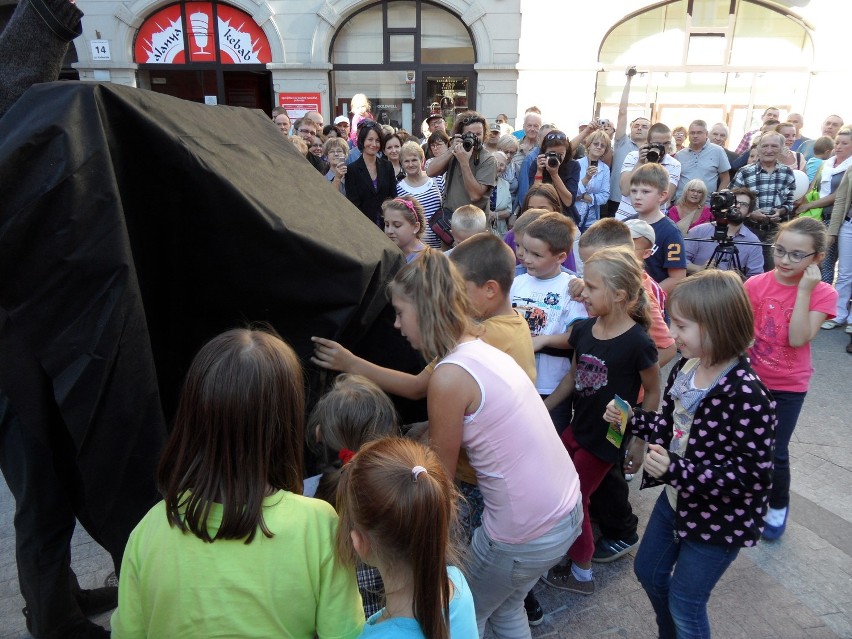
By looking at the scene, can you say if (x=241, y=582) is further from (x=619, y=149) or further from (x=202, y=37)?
(x=202, y=37)

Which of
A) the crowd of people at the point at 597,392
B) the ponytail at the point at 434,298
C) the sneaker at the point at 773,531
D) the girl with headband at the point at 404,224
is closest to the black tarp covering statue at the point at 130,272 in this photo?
the ponytail at the point at 434,298

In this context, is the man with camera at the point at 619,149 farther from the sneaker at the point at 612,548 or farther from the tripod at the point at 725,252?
the sneaker at the point at 612,548

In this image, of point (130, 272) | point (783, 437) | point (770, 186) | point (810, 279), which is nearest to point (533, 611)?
point (783, 437)

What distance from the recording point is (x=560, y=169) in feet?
18.8

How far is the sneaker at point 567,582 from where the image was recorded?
106 inches

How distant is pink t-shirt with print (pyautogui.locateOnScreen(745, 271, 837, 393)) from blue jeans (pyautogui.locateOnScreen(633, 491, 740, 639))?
4.07 feet

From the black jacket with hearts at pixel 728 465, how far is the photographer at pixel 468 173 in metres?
3.75

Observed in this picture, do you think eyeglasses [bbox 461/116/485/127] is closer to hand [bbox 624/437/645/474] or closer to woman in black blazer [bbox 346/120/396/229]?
woman in black blazer [bbox 346/120/396/229]

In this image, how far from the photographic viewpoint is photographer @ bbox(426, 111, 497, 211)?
5.29m

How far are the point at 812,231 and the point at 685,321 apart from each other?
135 centimetres

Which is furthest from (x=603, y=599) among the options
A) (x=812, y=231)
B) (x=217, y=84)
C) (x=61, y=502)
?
(x=217, y=84)

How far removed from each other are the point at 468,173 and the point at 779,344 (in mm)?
3089

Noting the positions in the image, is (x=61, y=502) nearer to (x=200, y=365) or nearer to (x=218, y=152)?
(x=200, y=365)

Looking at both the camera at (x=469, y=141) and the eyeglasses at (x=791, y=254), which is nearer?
the eyeglasses at (x=791, y=254)
